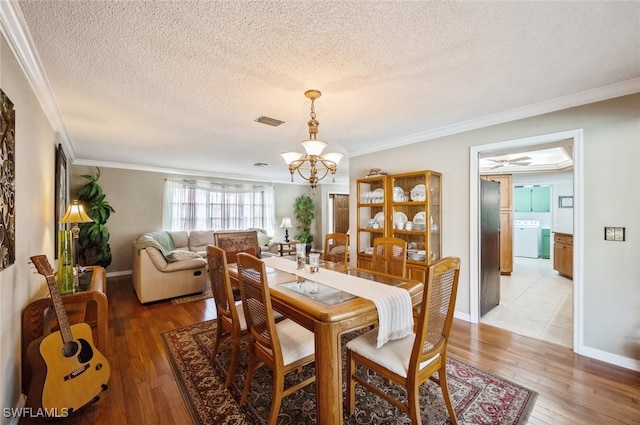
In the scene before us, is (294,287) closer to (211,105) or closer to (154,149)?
(211,105)

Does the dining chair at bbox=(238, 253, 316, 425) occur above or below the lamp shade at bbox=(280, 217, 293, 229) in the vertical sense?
below

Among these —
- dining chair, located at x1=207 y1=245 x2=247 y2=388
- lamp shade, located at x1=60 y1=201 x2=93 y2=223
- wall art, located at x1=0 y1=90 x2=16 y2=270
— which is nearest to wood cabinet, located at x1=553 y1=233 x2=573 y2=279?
dining chair, located at x1=207 y1=245 x2=247 y2=388

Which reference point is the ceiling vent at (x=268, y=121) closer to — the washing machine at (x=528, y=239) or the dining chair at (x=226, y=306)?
the dining chair at (x=226, y=306)

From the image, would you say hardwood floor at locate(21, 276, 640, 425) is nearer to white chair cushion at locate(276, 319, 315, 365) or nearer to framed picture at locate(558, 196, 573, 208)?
white chair cushion at locate(276, 319, 315, 365)

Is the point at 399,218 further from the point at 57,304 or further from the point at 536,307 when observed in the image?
the point at 57,304

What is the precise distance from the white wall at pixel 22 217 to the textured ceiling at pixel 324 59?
0.29 meters

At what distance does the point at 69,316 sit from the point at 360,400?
229cm

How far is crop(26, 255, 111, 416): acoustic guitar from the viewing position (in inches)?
62.2

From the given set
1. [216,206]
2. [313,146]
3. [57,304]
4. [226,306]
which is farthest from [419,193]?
[216,206]

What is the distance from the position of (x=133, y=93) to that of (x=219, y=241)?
1.98m

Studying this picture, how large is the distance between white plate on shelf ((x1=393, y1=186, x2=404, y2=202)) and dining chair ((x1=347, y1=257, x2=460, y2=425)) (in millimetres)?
2213

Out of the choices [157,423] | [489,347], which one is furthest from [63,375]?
[489,347]

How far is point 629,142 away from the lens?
2.24 meters

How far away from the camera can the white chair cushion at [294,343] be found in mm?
1647
